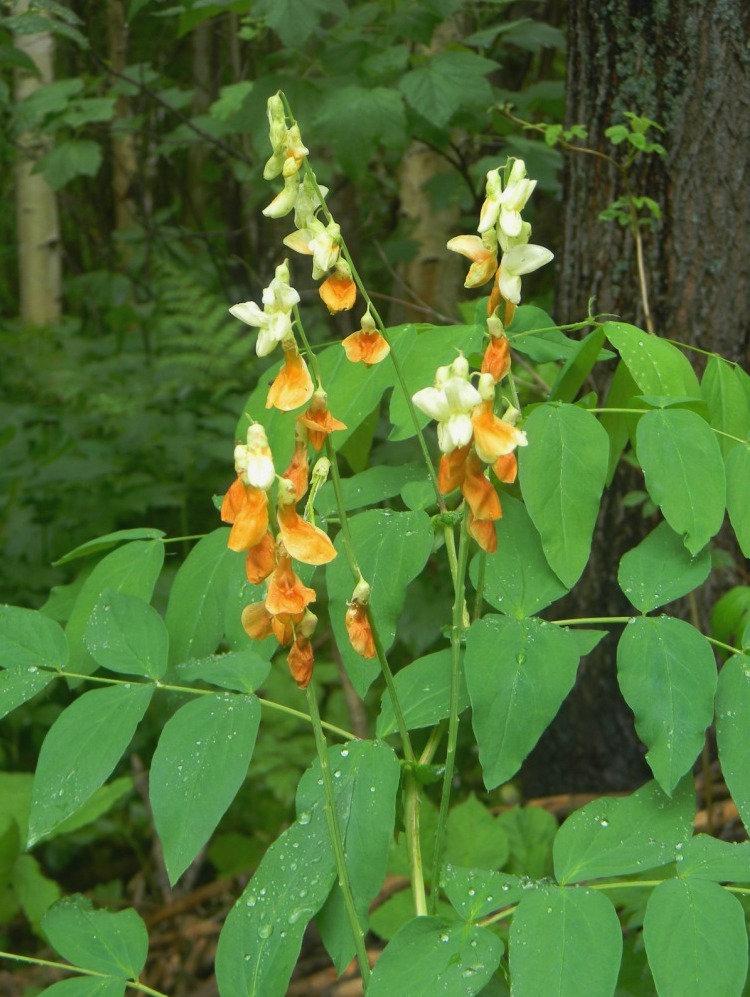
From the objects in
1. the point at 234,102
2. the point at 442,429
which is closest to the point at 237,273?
the point at 234,102

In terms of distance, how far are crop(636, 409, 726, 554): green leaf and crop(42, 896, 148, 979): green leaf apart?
0.74m

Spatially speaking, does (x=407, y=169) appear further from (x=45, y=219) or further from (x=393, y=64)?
(x=45, y=219)

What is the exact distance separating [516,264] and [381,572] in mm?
350

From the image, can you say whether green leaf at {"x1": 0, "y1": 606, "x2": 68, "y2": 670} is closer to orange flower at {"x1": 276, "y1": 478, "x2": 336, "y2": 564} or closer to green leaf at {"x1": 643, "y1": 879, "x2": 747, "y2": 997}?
orange flower at {"x1": 276, "y1": 478, "x2": 336, "y2": 564}

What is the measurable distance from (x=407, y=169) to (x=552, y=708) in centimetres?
333

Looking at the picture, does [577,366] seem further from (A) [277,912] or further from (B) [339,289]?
(A) [277,912]

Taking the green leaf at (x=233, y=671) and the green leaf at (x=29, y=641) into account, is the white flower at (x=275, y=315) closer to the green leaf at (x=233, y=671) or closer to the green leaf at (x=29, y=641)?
the green leaf at (x=233, y=671)

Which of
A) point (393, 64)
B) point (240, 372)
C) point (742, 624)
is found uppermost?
point (393, 64)

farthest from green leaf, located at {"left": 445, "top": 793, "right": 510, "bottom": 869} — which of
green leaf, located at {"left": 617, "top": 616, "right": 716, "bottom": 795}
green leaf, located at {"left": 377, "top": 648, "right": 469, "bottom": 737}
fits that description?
green leaf, located at {"left": 617, "top": 616, "right": 716, "bottom": 795}

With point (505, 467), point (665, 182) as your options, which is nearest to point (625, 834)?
point (505, 467)

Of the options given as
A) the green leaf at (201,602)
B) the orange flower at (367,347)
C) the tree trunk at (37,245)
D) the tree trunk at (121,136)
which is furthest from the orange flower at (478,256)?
the tree trunk at (37,245)

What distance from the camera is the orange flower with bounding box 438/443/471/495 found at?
3.11 ft

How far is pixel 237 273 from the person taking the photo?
5371mm

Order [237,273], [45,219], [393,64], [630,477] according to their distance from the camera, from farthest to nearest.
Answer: [45,219] → [237,273] → [393,64] → [630,477]
